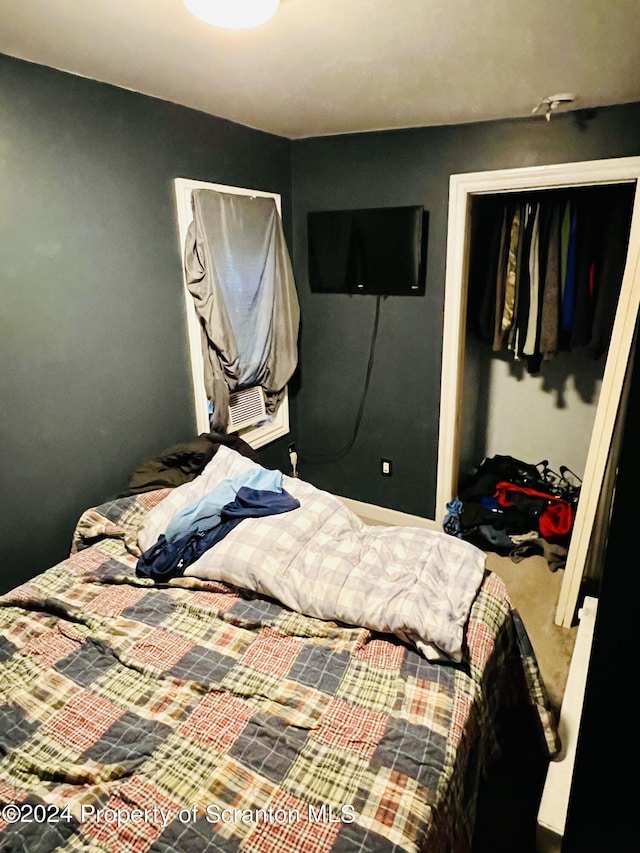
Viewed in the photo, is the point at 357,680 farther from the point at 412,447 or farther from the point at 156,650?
the point at 412,447

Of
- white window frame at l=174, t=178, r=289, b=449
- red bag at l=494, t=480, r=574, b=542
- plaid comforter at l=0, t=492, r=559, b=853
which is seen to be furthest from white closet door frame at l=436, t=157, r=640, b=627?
white window frame at l=174, t=178, r=289, b=449

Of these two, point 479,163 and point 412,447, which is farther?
point 412,447

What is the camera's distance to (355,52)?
1661 millimetres

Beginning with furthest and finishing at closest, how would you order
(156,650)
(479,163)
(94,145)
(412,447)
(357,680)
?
1. (412,447)
2. (479,163)
3. (94,145)
4. (156,650)
5. (357,680)

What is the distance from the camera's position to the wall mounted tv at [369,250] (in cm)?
282

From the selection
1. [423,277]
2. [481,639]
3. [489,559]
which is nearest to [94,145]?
[423,277]

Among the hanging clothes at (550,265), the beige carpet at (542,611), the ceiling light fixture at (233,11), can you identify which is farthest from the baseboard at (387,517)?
the ceiling light fixture at (233,11)

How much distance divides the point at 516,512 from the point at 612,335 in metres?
1.24

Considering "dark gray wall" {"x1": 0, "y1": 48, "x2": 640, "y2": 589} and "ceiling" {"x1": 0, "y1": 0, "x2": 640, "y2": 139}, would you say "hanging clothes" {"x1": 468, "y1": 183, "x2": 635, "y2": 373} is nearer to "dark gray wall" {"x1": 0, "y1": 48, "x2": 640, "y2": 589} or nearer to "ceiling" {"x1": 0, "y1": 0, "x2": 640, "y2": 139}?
"dark gray wall" {"x1": 0, "y1": 48, "x2": 640, "y2": 589}

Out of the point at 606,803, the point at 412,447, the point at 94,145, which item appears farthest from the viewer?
the point at 412,447

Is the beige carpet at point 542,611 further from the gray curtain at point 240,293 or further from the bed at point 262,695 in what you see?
the gray curtain at point 240,293

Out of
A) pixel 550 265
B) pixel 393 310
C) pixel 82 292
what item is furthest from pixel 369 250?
pixel 82 292

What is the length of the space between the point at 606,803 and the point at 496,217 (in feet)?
10.2

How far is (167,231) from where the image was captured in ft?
7.99
